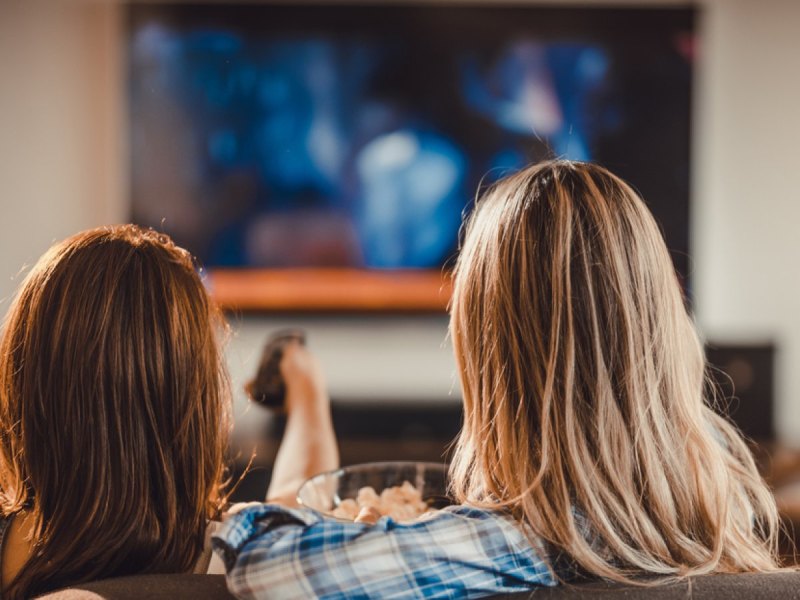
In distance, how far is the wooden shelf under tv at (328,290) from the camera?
3270 millimetres

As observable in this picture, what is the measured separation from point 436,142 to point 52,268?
2.55 meters

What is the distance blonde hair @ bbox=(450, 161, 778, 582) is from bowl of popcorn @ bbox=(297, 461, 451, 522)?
148 millimetres

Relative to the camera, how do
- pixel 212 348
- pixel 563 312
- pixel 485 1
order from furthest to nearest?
1. pixel 485 1
2. pixel 212 348
3. pixel 563 312

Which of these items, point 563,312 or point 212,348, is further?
point 212,348

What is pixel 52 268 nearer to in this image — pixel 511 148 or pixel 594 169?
pixel 594 169

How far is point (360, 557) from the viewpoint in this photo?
2.14 feet

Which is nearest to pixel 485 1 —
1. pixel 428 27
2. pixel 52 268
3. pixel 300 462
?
pixel 428 27

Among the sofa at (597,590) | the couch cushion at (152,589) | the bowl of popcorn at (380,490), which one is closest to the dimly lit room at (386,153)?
the bowl of popcorn at (380,490)

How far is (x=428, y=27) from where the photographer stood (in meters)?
3.21

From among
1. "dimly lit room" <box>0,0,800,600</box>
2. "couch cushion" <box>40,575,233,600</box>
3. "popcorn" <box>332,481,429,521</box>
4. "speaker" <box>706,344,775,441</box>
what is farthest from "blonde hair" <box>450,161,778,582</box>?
"speaker" <box>706,344,775,441</box>

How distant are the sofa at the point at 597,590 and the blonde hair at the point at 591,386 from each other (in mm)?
46

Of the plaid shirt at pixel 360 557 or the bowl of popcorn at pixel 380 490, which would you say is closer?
the plaid shirt at pixel 360 557

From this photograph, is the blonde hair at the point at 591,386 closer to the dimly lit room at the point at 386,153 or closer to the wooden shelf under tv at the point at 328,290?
the dimly lit room at the point at 386,153

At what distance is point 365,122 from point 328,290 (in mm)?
676
